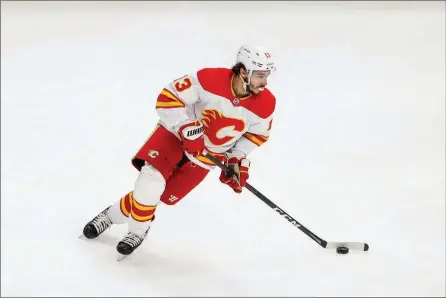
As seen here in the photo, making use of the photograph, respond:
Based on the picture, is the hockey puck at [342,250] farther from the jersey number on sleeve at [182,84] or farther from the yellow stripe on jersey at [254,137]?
the jersey number on sleeve at [182,84]

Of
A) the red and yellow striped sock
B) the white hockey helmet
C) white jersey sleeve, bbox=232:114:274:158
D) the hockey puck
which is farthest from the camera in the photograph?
the hockey puck

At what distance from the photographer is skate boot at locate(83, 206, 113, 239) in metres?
2.92

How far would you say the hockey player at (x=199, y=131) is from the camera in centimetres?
266

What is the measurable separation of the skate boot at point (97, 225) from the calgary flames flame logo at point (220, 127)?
544 mm

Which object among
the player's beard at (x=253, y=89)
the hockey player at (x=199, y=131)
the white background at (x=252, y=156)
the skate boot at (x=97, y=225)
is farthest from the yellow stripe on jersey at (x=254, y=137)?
the skate boot at (x=97, y=225)

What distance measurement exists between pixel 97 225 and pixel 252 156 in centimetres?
123

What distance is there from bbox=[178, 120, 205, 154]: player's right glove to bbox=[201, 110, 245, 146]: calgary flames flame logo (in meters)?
0.08

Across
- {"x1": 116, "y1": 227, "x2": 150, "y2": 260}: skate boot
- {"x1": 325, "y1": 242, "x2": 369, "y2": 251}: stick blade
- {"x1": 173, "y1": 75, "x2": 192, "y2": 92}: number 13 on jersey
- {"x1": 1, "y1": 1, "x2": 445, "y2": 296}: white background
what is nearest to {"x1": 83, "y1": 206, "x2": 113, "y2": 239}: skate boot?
{"x1": 1, "y1": 1, "x2": 445, "y2": 296}: white background

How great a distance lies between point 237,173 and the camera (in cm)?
283

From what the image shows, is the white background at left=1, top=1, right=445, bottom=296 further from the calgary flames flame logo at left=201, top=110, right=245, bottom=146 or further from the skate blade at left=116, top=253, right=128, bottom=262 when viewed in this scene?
the calgary flames flame logo at left=201, top=110, right=245, bottom=146

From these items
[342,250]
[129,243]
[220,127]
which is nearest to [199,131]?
[220,127]

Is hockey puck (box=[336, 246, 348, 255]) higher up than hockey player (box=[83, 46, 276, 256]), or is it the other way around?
hockey player (box=[83, 46, 276, 256])

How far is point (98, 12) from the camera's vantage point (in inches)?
234

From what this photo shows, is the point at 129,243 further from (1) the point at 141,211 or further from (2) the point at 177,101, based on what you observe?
(2) the point at 177,101
